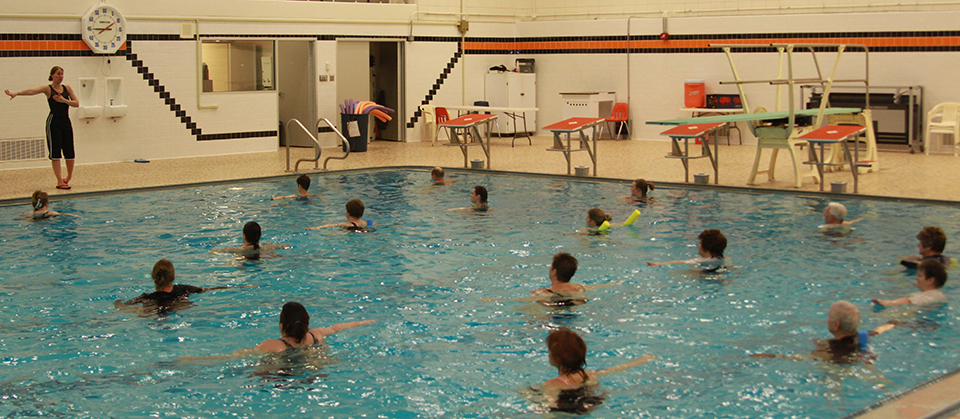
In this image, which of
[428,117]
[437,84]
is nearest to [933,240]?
[428,117]

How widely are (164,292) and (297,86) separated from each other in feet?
37.2

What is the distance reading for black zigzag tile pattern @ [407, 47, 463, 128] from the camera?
18391 millimetres

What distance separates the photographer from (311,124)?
16906 millimetres

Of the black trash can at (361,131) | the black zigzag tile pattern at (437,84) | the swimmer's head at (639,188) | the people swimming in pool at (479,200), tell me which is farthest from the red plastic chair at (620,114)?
the people swimming in pool at (479,200)

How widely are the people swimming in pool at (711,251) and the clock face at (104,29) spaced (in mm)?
10039

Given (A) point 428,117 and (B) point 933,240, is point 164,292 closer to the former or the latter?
(B) point 933,240

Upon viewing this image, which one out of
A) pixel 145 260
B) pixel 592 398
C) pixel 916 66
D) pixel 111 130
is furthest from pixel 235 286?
pixel 916 66

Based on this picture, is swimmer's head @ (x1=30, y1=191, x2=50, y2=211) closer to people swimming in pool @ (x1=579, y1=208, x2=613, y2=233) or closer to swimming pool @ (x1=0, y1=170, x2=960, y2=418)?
swimming pool @ (x1=0, y1=170, x2=960, y2=418)

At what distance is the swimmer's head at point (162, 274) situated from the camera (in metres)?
6.10

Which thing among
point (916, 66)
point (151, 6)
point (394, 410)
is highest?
point (151, 6)

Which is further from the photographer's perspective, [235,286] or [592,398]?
[235,286]

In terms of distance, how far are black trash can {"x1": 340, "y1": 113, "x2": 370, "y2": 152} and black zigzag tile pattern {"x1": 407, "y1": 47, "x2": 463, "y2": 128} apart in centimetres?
197

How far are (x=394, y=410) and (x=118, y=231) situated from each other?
551cm

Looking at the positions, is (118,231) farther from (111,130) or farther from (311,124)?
(311,124)
